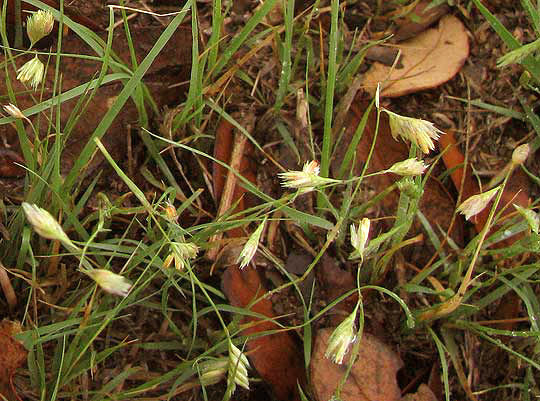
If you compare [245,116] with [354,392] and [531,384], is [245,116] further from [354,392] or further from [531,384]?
[531,384]

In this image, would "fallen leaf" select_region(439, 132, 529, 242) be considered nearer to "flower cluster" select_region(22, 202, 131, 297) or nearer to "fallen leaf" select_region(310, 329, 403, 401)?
"fallen leaf" select_region(310, 329, 403, 401)

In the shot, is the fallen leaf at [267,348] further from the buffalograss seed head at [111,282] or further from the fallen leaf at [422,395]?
the buffalograss seed head at [111,282]

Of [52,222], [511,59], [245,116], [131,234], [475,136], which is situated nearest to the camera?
[52,222]

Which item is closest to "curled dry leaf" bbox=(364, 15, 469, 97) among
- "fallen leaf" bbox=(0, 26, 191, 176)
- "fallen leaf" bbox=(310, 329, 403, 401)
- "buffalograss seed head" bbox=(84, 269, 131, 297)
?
"fallen leaf" bbox=(0, 26, 191, 176)

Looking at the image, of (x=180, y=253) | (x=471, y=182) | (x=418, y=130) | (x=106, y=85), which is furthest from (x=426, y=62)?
(x=180, y=253)

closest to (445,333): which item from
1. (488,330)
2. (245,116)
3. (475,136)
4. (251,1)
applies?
(488,330)

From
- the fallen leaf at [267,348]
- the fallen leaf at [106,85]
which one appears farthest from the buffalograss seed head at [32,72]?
the fallen leaf at [267,348]
